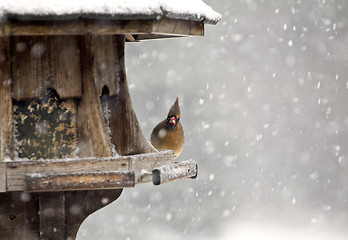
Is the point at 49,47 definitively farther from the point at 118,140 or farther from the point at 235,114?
the point at 235,114

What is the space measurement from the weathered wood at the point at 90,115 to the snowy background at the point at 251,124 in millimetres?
4298

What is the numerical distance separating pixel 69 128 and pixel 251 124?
5513 millimetres

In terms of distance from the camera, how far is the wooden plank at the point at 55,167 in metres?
2.51

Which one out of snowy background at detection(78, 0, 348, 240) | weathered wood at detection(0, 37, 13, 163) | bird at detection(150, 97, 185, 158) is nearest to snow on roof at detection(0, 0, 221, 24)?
weathered wood at detection(0, 37, 13, 163)

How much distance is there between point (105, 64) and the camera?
9.64 ft

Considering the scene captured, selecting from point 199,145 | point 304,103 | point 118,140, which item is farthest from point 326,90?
point 118,140

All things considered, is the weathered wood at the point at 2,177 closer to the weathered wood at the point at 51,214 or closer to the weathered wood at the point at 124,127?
the weathered wood at the point at 51,214

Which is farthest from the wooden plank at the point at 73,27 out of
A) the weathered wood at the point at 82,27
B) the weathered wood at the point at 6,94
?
the weathered wood at the point at 6,94

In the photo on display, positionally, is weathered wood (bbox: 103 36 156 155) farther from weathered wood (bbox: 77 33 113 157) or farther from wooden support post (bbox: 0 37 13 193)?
wooden support post (bbox: 0 37 13 193)

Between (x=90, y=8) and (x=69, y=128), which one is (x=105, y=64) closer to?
(x=69, y=128)

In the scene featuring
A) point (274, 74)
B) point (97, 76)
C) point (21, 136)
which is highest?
point (274, 74)

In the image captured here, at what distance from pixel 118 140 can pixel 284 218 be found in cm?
596

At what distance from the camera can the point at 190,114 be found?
738 cm

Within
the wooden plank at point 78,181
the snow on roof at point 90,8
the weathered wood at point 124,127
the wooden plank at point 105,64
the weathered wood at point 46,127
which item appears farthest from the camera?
the weathered wood at point 124,127
